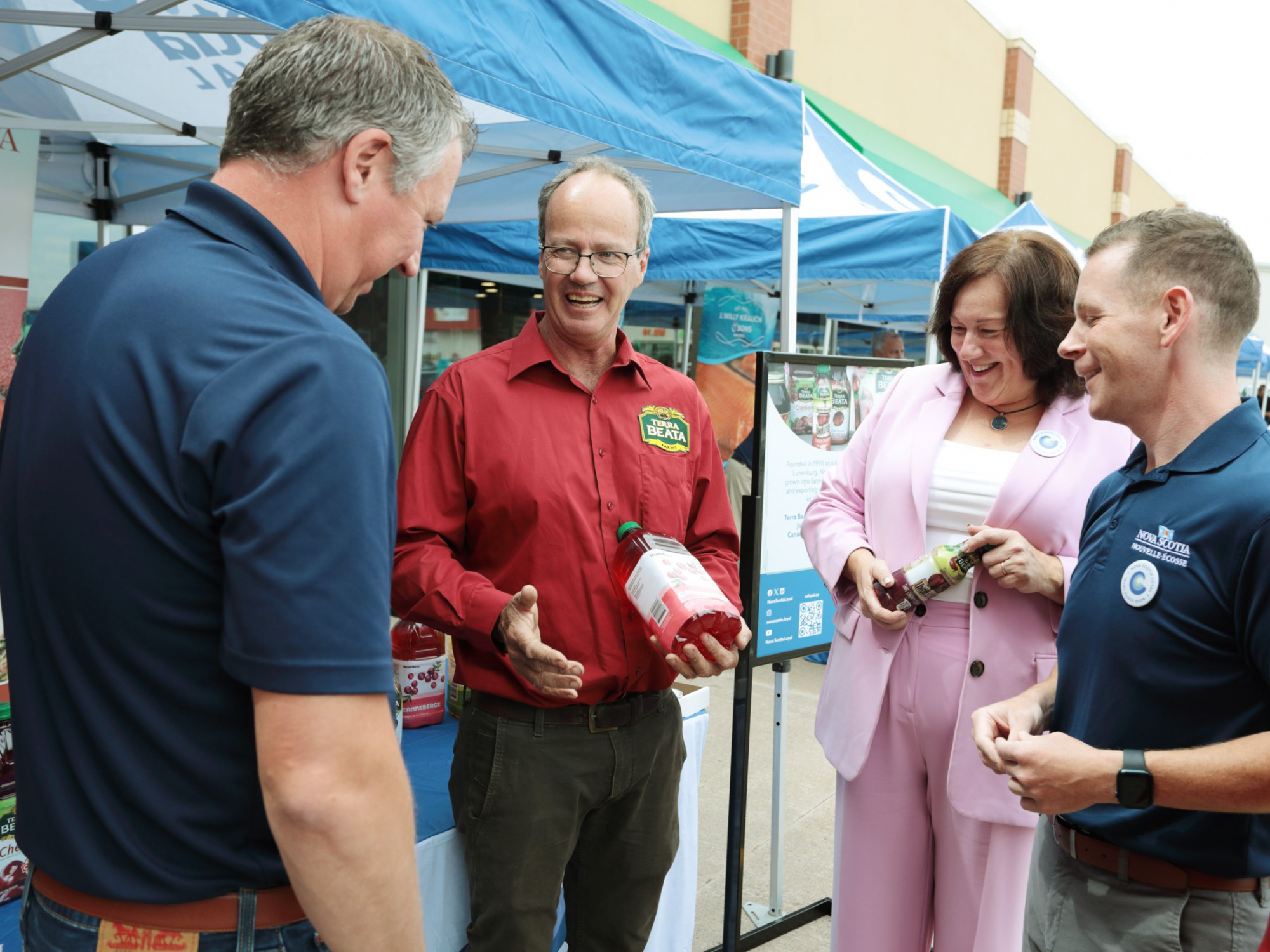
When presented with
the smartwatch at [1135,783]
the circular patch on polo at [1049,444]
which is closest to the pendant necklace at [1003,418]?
the circular patch on polo at [1049,444]

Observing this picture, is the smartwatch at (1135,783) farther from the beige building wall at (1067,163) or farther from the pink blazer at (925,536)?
the beige building wall at (1067,163)

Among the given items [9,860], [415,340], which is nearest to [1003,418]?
[9,860]

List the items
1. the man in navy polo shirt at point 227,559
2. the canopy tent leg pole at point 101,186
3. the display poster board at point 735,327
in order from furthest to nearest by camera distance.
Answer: the display poster board at point 735,327, the canopy tent leg pole at point 101,186, the man in navy polo shirt at point 227,559

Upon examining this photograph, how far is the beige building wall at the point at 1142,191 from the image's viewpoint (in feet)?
82.7

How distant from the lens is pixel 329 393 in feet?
2.89

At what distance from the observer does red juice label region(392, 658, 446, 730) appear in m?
2.63

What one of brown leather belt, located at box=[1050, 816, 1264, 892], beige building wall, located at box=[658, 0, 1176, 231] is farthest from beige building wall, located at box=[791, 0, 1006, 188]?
brown leather belt, located at box=[1050, 816, 1264, 892]

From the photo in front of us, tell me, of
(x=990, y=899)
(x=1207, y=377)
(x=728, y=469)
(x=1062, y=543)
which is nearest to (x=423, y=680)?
(x=990, y=899)

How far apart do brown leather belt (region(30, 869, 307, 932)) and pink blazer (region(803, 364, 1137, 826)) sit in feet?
4.75

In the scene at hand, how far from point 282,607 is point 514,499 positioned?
104 centimetres

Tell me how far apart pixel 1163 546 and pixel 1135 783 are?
0.37 meters

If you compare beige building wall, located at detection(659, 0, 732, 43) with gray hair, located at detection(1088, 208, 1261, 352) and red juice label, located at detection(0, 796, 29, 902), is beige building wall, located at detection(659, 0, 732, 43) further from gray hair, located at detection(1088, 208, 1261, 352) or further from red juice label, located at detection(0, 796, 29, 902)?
red juice label, located at detection(0, 796, 29, 902)

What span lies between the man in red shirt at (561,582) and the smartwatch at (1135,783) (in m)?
0.73

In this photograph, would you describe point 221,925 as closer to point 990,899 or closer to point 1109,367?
point 1109,367
